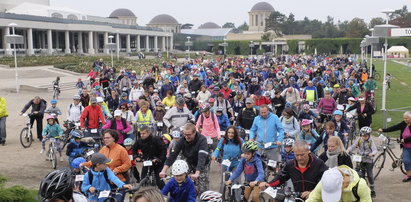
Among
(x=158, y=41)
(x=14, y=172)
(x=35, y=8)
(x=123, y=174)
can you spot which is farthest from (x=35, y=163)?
(x=158, y=41)

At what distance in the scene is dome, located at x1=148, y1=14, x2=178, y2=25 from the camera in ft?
502

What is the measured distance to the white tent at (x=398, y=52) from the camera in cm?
8646

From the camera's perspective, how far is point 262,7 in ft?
515

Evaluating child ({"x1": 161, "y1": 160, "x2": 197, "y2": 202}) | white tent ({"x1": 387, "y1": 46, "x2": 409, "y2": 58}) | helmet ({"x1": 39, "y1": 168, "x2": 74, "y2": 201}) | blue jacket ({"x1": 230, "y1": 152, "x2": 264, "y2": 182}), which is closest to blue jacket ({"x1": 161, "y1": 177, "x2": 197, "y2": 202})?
child ({"x1": 161, "y1": 160, "x2": 197, "y2": 202})

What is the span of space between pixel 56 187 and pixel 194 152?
14.9ft

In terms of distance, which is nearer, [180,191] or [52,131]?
[180,191]

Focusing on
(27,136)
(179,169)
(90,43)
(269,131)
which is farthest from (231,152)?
(90,43)

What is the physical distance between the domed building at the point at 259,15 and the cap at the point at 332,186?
15400 cm

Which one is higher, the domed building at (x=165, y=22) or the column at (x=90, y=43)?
the domed building at (x=165, y=22)

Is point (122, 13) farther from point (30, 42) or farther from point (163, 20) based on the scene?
point (30, 42)

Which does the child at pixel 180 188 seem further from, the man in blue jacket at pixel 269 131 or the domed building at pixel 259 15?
the domed building at pixel 259 15

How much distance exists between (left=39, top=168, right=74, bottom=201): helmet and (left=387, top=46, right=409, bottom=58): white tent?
9133 cm

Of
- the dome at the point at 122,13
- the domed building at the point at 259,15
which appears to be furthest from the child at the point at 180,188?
the domed building at the point at 259,15

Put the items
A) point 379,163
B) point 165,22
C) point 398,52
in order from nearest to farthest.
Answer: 1. point 379,163
2. point 398,52
3. point 165,22
